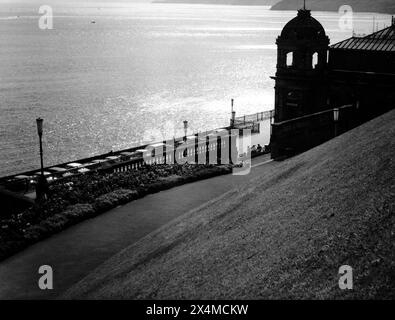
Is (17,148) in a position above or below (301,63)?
below

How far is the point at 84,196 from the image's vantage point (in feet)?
86.1

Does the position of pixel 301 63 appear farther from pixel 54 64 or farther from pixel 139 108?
pixel 54 64

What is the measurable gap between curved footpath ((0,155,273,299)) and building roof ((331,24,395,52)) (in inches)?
633

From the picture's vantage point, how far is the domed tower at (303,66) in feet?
127

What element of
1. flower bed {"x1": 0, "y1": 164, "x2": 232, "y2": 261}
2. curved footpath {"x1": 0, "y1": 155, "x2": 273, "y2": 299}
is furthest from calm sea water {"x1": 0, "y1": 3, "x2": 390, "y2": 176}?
curved footpath {"x1": 0, "y1": 155, "x2": 273, "y2": 299}

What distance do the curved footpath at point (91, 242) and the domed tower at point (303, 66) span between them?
A: 1284 cm

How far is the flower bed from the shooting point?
872 inches

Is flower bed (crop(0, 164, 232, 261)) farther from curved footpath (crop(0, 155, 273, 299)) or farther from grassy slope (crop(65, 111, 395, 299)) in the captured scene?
grassy slope (crop(65, 111, 395, 299))

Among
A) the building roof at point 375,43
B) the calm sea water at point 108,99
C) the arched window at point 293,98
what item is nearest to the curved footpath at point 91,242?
the arched window at point 293,98

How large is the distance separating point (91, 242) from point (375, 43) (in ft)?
84.3

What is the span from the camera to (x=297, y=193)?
58.6 feet

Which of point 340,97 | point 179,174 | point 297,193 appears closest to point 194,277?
Result: point 297,193

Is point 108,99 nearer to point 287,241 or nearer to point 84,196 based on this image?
point 84,196

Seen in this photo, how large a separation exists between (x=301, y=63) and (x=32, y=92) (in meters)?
87.8
